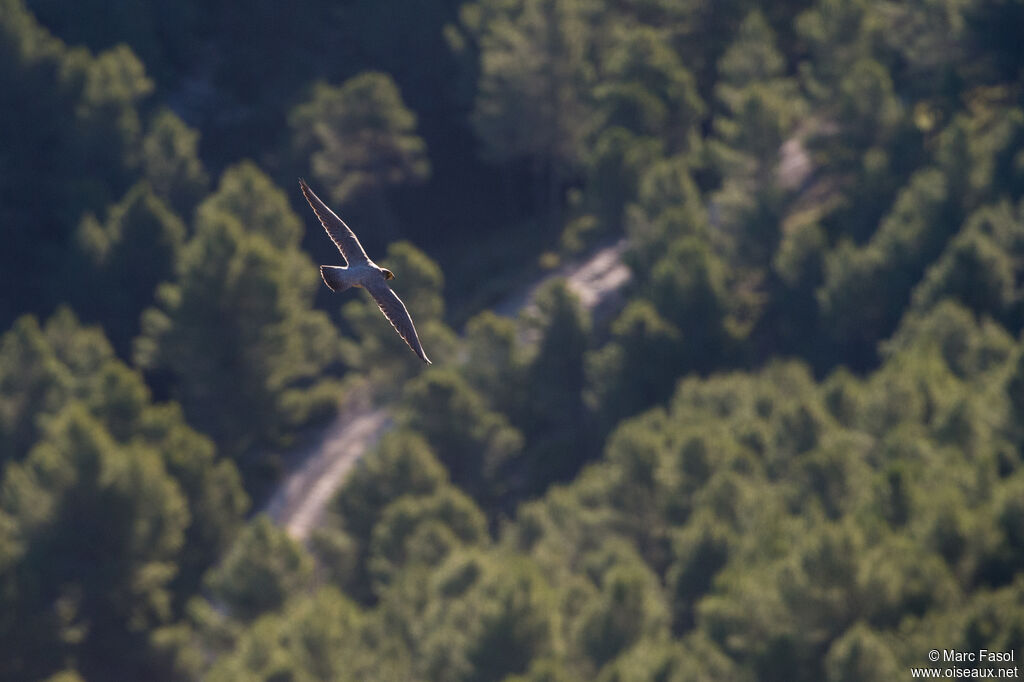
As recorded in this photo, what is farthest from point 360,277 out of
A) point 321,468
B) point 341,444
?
point 341,444

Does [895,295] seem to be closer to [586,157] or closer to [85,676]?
[586,157]

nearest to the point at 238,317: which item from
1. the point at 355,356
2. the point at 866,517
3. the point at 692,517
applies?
the point at 355,356

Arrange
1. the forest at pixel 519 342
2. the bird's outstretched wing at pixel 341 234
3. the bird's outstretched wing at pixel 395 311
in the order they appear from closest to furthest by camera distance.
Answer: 1. the bird's outstretched wing at pixel 395 311
2. the bird's outstretched wing at pixel 341 234
3. the forest at pixel 519 342

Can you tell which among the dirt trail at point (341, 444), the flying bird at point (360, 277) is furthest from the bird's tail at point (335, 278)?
the dirt trail at point (341, 444)

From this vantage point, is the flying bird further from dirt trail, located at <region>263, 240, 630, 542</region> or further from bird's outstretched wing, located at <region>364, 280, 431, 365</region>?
dirt trail, located at <region>263, 240, 630, 542</region>

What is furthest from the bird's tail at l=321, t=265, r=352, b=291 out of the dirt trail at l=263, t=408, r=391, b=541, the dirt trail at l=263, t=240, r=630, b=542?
the dirt trail at l=263, t=408, r=391, b=541

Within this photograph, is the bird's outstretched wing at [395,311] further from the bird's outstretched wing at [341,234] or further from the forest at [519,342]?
the forest at [519,342]

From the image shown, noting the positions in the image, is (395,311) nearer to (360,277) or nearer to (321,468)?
(360,277)
